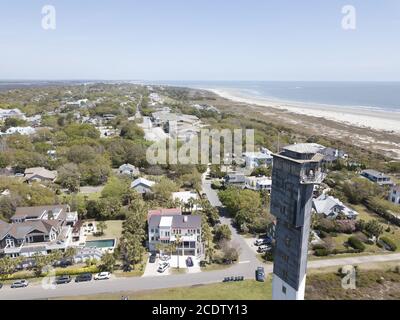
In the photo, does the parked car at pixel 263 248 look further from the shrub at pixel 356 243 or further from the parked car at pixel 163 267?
the parked car at pixel 163 267

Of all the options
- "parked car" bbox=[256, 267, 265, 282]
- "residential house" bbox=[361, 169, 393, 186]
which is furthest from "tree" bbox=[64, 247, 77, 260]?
"residential house" bbox=[361, 169, 393, 186]

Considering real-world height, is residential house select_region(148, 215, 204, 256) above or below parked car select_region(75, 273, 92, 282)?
above

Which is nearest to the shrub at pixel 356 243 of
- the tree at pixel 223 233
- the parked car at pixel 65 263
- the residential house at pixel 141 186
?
the tree at pixel 223 233

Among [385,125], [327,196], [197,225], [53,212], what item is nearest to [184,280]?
[197,225]

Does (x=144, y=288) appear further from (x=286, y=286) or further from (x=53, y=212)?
(x=53, y=212)

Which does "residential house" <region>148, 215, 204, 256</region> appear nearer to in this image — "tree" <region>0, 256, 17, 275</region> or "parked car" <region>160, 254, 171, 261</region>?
"parked car" <region>160, 254, 171, 261</region>
